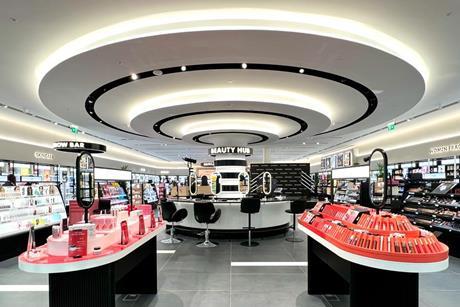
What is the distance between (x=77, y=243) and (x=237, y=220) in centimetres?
574

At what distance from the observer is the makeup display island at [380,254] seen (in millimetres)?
2412

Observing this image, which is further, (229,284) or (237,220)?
(237,220)

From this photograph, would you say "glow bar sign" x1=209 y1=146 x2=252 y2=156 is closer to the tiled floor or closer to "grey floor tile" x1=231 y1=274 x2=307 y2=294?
the tiled floor

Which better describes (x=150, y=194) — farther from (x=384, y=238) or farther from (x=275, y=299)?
(x=384, y=238)

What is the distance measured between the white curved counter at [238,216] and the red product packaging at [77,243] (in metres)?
5.50

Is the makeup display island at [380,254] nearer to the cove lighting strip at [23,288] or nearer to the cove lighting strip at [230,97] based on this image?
the cove lighting strip at [230,97]

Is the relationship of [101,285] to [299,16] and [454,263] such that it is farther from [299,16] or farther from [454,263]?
[454,263]

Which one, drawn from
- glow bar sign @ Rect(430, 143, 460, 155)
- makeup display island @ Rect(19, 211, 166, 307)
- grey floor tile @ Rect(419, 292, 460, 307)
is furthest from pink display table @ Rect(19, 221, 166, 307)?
glow bar sign @ Rect(430, 143, 460, 155)

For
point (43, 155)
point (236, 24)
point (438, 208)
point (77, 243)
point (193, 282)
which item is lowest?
point (193, 282)

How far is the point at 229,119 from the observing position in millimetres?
7664

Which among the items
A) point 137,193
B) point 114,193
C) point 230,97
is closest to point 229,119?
point 230,97

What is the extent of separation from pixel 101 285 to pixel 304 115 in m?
4.87

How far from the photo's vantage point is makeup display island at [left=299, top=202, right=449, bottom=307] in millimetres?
2412

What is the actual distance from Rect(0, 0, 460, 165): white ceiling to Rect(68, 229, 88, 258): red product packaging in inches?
73.7
